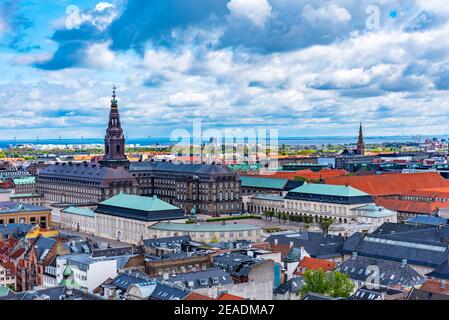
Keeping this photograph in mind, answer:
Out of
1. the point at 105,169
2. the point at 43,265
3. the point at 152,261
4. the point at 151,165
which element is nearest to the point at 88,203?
the point at 105,169

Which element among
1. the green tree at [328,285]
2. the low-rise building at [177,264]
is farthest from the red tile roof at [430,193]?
the green tree at [328,285]

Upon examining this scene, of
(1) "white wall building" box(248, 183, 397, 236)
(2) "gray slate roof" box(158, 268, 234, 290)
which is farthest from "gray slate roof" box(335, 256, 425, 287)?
(1) "white wall building" box(248, 183, 397, 236)

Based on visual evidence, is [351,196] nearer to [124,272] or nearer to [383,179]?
[383,179]

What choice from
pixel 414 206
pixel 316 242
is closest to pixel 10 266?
pixel 316 242

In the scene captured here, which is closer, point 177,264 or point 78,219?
point 177,264

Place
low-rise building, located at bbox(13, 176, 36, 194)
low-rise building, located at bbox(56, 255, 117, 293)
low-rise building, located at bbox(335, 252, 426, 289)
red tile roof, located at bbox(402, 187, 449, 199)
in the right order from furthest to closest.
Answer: low-rise building, located at bbox(13, 176, 36, 194), red tile roof, located at bbox(402, 187, 449, 199), low-rise building, located at bbox(56, 255, 117, 293), low-rise building, located at bbox(335, 252, 426, 289)

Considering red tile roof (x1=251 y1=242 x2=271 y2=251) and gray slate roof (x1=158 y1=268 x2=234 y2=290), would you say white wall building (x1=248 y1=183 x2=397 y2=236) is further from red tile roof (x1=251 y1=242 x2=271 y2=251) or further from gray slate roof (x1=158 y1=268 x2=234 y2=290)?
gray slate roof (x1=158 y1=268 x2=234 y2=290)

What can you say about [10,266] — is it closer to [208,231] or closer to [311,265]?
[208,231]

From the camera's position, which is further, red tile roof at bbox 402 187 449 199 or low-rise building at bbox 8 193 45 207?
low-rise building at bbox 8 193 45 207
